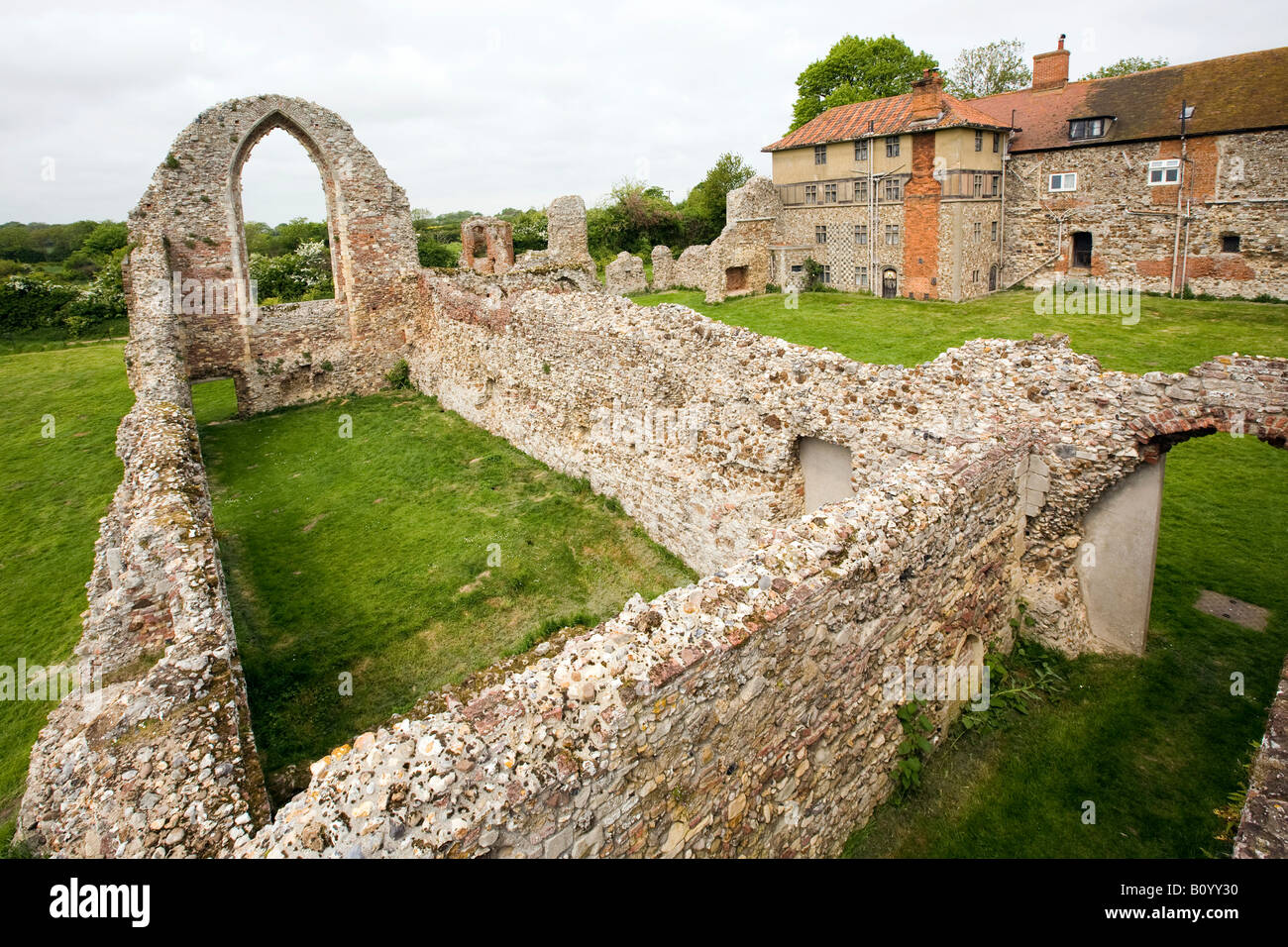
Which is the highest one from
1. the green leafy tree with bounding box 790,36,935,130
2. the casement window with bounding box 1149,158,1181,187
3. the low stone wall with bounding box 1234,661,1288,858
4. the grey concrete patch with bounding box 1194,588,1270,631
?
the green leafy tree with bounding box 790,36,935,130

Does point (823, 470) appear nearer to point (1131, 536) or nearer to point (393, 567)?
point (1131, 536)

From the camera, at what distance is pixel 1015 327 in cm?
2334

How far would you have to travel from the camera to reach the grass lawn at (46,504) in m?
9.46

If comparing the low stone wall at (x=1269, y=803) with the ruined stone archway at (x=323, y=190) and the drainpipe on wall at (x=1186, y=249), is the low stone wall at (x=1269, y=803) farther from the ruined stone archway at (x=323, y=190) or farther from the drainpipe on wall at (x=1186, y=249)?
the drainpipe on wall at (x=1186, y=249)

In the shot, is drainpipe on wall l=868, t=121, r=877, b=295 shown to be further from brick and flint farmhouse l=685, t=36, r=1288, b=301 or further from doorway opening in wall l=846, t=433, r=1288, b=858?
doorway opening in wall l=846, t=433, r=1288, b=858

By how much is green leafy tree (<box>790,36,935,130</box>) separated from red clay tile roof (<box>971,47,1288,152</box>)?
15.9 meters

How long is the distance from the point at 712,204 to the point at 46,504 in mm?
41622

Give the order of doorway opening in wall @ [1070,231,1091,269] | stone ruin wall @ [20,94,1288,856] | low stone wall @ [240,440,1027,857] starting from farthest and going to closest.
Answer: doorway opening in wall @ [1070,231,1091,269] < stone ruin wall @ [20,94,1288,856] < low stone wall @ [240,440,1027,857]

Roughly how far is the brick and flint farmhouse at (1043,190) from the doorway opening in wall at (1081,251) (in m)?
0.05

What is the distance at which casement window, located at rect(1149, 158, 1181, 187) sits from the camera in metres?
28.1

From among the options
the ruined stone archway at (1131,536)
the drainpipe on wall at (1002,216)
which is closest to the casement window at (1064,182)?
the drainpipe on wall at (1002,216)

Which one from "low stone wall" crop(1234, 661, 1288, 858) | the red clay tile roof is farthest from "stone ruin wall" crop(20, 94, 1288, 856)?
the red clay tile roof

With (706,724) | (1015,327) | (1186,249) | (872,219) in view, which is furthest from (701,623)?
(1186,249)
